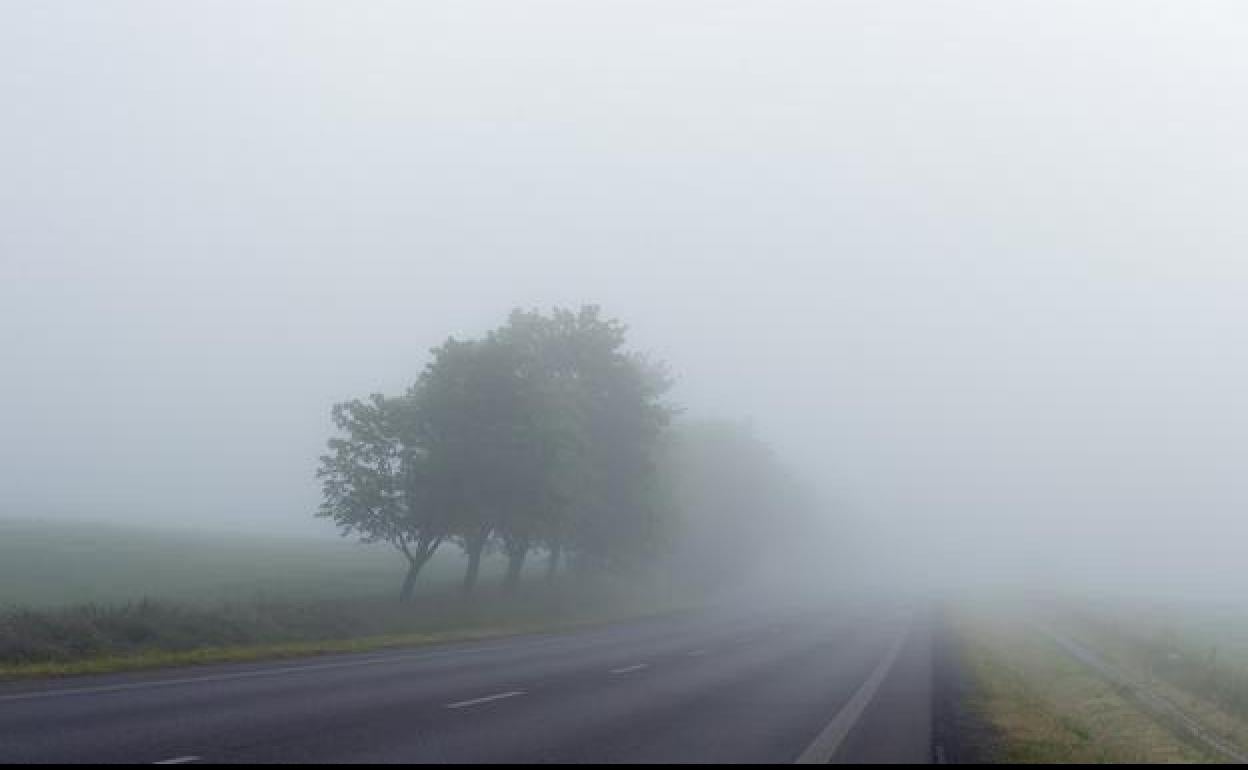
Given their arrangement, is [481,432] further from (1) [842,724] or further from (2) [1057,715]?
(1) [842,724]

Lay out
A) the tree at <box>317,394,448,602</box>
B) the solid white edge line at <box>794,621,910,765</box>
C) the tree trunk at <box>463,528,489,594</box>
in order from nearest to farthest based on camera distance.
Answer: the solid white edge line at <box>794,621,910,765</box> < the tree at <box>317,394,448,602</box> < the tree trunk at <box>463,528,489,594</box>

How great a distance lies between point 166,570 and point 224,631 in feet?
107

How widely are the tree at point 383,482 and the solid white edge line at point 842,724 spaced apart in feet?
60.9

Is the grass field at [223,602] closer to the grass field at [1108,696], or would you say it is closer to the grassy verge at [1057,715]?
the grassy verge at [1057,715]

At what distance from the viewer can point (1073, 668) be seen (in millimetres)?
38344

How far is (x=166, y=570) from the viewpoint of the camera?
60812mm

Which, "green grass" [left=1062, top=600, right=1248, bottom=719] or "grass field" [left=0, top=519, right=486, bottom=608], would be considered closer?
"green grass" [left=1062, top=600, right=1248, bottom=719]

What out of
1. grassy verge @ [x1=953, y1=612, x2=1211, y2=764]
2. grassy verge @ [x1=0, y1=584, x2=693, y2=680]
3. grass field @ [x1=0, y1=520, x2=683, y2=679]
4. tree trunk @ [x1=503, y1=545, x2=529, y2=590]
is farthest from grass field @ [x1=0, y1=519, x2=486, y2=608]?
grassy verge @ [x1=953, y1=612, x2=1211, y2=764]

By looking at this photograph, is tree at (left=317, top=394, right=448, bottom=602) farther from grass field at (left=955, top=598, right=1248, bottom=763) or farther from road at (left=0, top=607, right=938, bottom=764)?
grass field at (left=955, top=598, right=1248, bottom=763)

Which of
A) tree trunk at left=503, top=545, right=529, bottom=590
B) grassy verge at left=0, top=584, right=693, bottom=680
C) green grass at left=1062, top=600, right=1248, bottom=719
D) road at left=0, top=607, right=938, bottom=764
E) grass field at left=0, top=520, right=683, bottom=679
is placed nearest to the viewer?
road at left=0, top=607, right=938, bottom=764

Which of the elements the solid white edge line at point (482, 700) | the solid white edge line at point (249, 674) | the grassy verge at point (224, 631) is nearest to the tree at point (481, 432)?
the grassy verge at point (224, 631)

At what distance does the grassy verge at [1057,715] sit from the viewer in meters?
18.5

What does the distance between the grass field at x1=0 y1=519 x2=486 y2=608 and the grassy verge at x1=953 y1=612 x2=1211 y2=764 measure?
21680mm

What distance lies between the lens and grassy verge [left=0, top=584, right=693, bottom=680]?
953 inches
